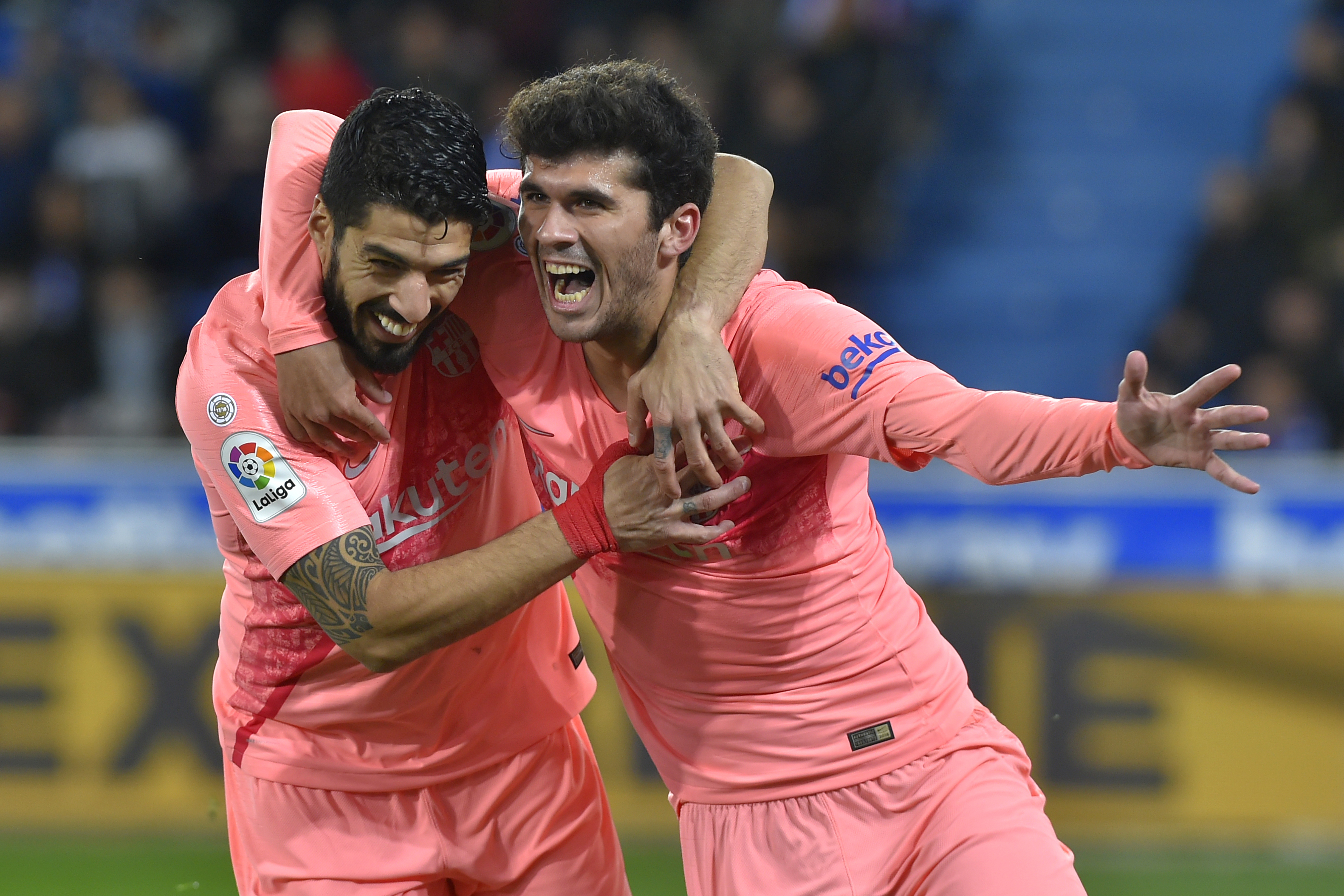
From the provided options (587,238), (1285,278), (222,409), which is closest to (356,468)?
(222,409)

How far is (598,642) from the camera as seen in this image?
6.41 m

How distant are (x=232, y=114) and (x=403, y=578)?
6690 millimetres

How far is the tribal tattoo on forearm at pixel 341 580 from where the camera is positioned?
308 centimetres

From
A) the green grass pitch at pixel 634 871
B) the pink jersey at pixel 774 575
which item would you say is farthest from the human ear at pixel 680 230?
the green grass pitch at pixel 634 871

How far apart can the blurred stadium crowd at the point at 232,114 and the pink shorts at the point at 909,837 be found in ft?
18.8

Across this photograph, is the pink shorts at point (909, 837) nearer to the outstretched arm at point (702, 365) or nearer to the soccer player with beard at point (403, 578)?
the soccer player with beard at point (403, 578)

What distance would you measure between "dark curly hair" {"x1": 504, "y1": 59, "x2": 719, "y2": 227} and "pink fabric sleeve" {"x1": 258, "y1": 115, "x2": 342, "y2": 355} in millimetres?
437

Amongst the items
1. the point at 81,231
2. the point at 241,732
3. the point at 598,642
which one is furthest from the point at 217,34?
the point at 241,732

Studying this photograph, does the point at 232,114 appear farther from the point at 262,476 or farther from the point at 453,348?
the point at 262,476

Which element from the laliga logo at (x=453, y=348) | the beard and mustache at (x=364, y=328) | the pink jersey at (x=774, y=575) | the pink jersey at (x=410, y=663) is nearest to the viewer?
the pink jersey at (x=774, y=575)

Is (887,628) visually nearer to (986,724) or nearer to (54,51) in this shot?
(986,724)

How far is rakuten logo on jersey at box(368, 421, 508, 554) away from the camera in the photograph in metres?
3.36

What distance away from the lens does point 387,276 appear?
3105 millimetres

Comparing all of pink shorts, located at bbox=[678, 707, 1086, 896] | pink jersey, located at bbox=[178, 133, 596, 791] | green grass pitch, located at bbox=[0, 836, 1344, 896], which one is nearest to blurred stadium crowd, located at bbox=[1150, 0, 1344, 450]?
green grass pitch, located at bbox=[0, 836, 1344, 896]
